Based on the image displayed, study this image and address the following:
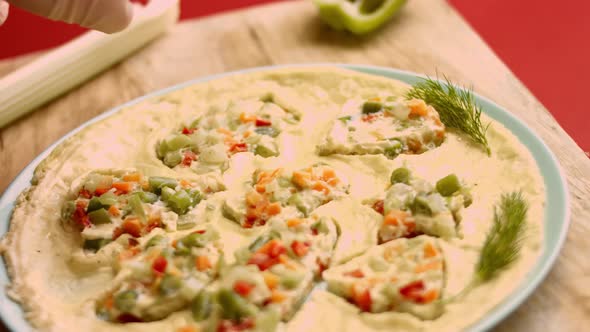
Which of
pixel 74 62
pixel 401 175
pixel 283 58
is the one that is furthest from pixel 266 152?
pixel 74 62

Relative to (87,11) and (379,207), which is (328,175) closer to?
(379,207)

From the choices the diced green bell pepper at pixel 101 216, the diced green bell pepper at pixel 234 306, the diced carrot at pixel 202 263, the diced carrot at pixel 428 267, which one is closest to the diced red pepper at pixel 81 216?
the diced green bell pepper at pixel 101 216

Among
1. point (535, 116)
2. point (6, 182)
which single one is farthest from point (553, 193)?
point (6, 182)

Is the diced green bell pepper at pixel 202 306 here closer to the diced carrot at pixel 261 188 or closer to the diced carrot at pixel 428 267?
the diced carrot at pixel 261 188

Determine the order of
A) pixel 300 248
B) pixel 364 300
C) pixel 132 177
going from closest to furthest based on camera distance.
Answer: pixel 364 300 < pixel 300 248 < pixel 132 177

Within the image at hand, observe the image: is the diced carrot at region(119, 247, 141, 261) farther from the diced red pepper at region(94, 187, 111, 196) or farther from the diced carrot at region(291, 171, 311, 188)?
the diced carrot at region(291, 171, 311, 188)

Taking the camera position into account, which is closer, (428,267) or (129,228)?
(428,267)
